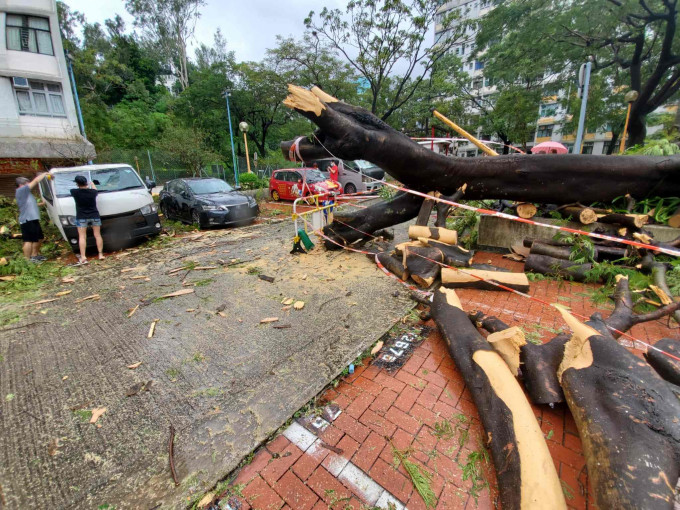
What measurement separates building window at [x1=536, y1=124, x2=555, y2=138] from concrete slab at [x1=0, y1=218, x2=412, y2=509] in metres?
45.2

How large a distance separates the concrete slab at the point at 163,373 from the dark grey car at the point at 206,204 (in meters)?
3.84

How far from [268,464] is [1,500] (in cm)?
151

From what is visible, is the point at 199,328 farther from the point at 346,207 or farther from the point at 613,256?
the point at 346,207

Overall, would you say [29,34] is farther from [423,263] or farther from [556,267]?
[556,267]

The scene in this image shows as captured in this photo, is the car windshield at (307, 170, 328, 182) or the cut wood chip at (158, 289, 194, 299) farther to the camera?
the car windshield at (307, 170, 328, 182)

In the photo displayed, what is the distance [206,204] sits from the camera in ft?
27.9

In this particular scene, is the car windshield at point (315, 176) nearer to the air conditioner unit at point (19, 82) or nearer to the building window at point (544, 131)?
the air conditioner unit at point (19, 82)

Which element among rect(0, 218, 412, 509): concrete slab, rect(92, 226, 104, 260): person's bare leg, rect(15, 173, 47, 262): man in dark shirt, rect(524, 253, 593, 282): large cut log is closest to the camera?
rect(0, 218, 412, 509): concrete slab

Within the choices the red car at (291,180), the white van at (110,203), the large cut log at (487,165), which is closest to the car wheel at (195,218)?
the white van at (110,203)

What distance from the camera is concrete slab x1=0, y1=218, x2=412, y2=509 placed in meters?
1.80

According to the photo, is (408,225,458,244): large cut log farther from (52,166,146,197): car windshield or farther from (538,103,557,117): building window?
(538,103,557,117): building window

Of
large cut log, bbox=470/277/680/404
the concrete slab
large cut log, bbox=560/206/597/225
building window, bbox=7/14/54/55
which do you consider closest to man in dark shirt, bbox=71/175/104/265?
the concrete slab

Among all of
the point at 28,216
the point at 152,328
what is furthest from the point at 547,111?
the point at 28,216

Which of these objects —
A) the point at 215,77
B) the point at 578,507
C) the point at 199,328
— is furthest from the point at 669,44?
the point at 215,77
